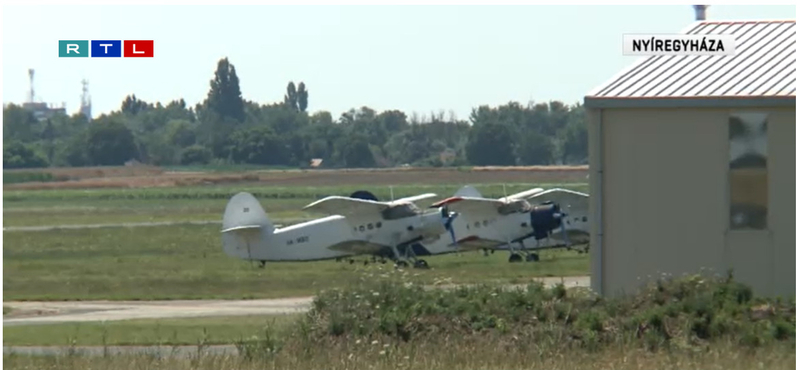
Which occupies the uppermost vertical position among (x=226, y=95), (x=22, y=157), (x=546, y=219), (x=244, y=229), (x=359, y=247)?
(x=226, y=95)

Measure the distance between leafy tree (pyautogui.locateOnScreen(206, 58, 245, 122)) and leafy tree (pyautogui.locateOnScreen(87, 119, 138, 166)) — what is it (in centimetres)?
1860

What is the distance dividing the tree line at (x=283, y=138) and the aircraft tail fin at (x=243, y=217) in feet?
143

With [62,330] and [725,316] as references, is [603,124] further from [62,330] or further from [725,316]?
[62,330]

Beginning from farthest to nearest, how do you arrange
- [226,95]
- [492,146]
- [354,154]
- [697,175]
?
[226,95]
[354,154]
[492,146]
[697,175]

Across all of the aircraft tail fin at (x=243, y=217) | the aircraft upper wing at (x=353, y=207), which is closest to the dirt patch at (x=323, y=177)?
the aircraft tail fin at (x=243, y=217)

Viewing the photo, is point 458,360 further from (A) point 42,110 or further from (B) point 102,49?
(A) point 42,110

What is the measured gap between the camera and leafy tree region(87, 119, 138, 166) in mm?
88938

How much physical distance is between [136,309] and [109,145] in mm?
65452

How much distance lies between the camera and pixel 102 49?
14.4 m

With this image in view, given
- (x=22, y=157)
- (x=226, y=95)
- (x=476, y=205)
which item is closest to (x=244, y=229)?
(x=476, y=205)

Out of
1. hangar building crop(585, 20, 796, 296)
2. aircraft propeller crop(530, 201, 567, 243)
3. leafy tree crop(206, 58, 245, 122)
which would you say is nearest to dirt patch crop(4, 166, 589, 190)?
leafy tree crop(206, 58, 245, 122)

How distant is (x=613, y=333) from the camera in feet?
43.0

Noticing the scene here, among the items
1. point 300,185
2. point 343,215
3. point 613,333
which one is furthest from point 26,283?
point 300,185

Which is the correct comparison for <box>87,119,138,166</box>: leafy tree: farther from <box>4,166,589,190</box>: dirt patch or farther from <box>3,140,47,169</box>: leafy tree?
<box>3,140,47,169</box>: leafy tree
